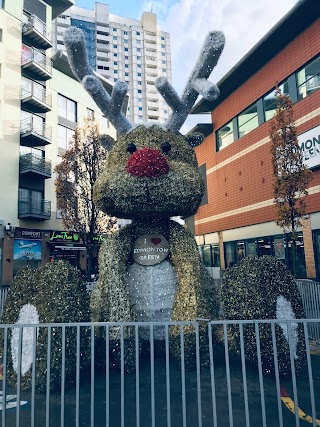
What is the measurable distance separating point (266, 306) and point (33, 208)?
18.9 meters

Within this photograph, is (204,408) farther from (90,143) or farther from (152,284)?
(90,143)

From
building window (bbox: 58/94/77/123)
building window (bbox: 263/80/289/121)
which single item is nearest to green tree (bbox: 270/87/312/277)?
building window (bbox: 263/80/289/121)

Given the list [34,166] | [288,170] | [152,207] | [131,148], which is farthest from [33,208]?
[152,207]

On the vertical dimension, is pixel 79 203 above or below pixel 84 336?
above

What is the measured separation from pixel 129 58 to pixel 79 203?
66764 mm

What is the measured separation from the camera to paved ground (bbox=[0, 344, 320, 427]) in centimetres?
354

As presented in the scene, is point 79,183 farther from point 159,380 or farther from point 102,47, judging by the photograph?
point 102,47

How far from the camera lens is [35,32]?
824 inches

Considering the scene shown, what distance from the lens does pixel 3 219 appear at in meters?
18.9

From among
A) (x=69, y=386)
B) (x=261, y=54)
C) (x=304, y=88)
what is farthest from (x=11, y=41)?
(x=69, y=386)

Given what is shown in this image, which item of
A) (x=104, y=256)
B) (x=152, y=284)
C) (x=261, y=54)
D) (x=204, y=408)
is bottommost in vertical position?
(x=204, y=408)

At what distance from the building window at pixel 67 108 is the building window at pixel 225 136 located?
462 inches

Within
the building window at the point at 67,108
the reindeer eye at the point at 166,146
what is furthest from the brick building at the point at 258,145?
the building window at the point at 67,108

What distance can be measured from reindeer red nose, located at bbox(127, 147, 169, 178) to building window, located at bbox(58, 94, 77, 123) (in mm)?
21288
